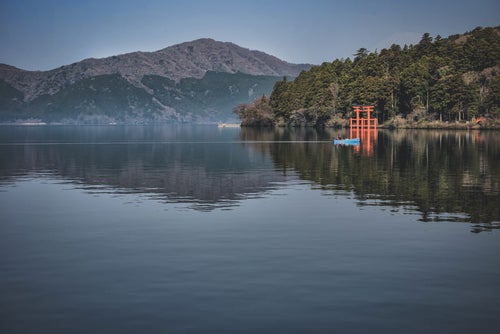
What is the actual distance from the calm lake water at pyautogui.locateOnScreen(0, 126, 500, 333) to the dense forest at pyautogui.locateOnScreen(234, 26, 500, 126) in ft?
378

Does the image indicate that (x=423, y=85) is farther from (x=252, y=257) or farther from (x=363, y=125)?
(x=252, y=257)

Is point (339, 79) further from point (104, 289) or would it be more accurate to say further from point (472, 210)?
point (104, 289)

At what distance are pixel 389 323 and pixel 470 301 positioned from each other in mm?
2945

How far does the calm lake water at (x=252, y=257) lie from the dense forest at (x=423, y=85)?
115243 millimetres

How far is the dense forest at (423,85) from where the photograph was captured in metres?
149

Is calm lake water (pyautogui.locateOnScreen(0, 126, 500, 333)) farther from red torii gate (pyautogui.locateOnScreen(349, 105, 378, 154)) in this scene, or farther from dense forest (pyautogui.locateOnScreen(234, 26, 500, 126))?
dense forest (pyautogui.locateOnScreen(234, 26, 500, 126))

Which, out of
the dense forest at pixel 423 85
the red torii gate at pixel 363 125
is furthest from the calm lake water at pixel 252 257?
the dense forest at pixel 423 85

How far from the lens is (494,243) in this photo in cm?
2202

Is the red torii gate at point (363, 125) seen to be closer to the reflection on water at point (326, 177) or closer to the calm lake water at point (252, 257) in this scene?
the reflection on water at point (326, 177)

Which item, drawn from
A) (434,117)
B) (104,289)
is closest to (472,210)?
(104,289)

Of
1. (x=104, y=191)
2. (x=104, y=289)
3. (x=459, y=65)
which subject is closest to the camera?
(x=104, y=289)

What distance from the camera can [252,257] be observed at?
1986cm

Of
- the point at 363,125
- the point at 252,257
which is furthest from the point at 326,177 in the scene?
the point at 363,125

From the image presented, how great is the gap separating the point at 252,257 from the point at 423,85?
149331 mm
